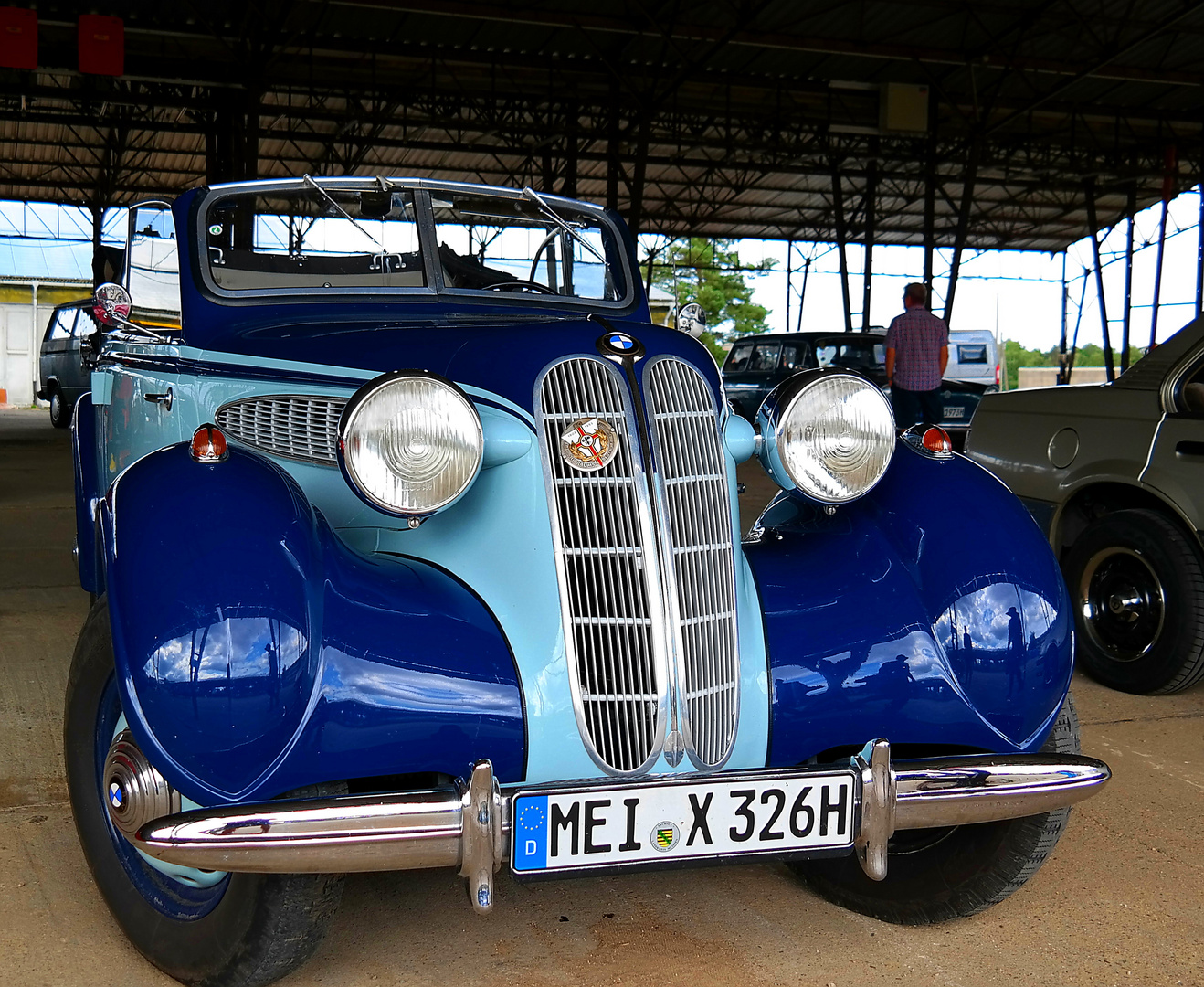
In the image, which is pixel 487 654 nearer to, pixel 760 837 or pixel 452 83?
pixel 760 837

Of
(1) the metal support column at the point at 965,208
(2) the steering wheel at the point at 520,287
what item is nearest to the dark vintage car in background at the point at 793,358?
(1) the metal support column at the point at 965,208

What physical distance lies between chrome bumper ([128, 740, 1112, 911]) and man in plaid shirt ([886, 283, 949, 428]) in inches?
331

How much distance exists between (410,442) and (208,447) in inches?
16.1

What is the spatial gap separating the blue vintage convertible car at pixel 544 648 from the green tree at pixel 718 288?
34751mm

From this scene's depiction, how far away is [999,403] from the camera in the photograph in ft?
16.8

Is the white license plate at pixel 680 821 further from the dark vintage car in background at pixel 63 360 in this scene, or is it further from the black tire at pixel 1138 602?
the dark vintage car in background at pixel 63 360

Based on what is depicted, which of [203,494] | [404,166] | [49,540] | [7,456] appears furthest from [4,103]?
[203,494]

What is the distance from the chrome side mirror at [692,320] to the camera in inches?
138

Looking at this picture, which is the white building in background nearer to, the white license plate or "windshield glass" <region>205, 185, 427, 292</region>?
"windshield glass" <region>205, 185, 427, 292</region>

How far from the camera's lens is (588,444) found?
2.17m

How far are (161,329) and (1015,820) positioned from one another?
279 centimetres

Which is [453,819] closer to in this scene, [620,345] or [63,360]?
[620,345]

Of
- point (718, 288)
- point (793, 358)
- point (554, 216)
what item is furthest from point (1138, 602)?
point (718, 288)

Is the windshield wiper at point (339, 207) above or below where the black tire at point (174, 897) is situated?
above
